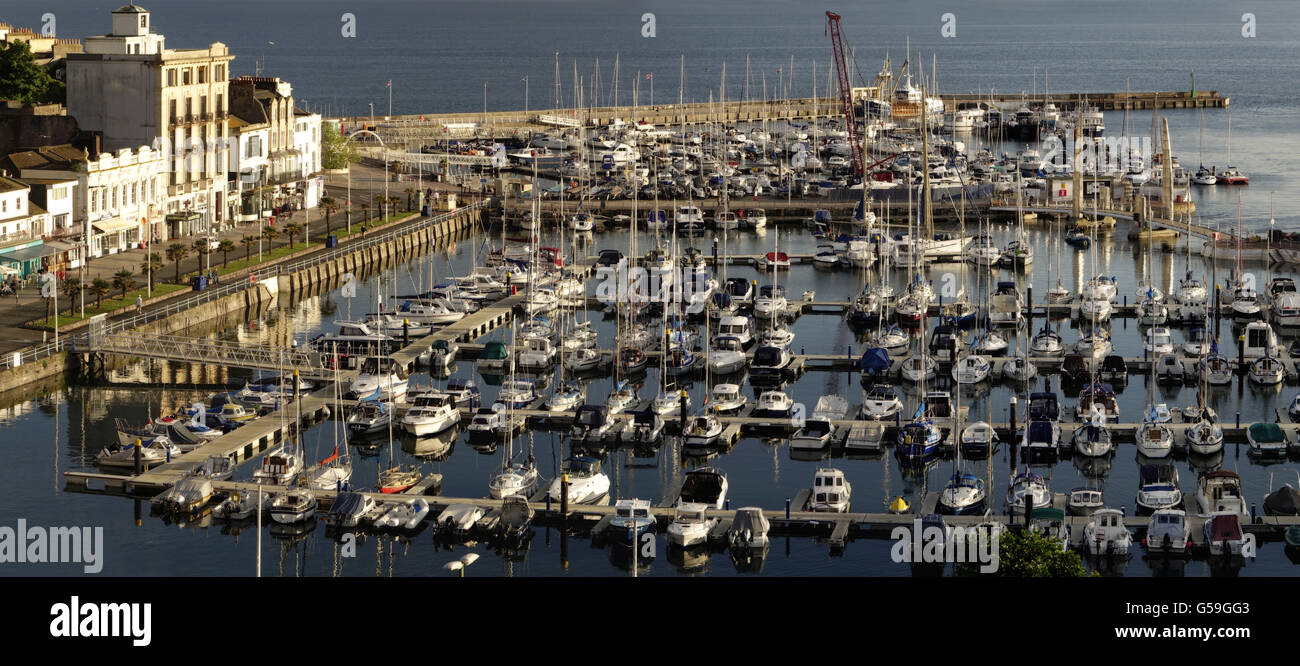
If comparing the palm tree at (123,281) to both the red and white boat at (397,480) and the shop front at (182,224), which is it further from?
the red and white boat at (397,480)

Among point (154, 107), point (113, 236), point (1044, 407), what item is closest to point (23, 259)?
point (113, 236)

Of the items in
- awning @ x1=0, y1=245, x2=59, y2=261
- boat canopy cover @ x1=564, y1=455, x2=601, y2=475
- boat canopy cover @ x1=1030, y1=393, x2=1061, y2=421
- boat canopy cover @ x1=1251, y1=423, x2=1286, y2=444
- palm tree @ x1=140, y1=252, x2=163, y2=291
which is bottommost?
boat canopy cover @ x1=564, y1=455, x2=601, y2=475

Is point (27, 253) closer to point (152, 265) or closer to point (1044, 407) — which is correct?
point (152, 265)

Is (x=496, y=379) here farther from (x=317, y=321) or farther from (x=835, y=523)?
(x=835, y=523)

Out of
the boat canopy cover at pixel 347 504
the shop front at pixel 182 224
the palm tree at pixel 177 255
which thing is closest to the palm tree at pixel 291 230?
the shop front at pixel 182 224

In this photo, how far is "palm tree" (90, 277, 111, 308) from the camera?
6172 cm

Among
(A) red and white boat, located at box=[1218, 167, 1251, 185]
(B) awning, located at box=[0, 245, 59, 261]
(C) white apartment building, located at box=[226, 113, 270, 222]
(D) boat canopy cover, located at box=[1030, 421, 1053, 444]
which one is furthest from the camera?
(A) red and white boat, located at box=[1218, 167, 1251, 185]

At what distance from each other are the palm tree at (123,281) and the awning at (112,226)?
505 centimetres

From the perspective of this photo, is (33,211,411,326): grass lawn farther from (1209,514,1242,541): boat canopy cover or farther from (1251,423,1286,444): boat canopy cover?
(1209,514,1242,541): boat canopy cover

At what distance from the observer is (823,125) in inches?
5271

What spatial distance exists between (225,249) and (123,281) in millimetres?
8258

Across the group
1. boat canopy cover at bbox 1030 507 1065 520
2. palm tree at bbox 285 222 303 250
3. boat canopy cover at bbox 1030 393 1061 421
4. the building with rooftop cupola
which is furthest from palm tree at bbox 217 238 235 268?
boat canopy cover at bbox 1030 507 1065 520

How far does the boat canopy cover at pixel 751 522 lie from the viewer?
40188mm

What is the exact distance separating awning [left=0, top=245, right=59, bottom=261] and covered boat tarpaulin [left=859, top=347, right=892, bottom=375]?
2954 centimetres
